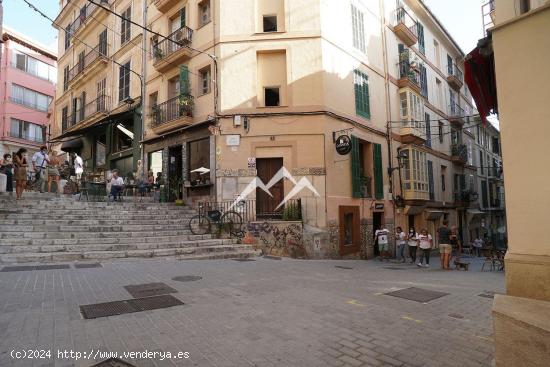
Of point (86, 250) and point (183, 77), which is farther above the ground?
point (183, 77)

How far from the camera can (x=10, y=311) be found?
4.40 metres

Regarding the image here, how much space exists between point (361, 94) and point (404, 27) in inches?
239

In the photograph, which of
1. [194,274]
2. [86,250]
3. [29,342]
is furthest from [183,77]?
[29,342]

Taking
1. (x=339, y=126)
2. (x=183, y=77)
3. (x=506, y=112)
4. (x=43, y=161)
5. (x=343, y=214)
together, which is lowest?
(x=343, y=214)

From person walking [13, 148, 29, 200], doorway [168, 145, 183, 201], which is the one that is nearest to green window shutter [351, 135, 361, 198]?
doorway [168, 145, 183, 201]

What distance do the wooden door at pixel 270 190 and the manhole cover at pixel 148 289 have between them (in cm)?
752

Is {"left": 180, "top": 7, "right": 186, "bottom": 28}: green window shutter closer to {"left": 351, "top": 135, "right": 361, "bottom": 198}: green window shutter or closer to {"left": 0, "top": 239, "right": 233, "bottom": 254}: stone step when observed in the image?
{"left": 351, "top": 135, "right": 361, "bottom": 198}: green window shutter

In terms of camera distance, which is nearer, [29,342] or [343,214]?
→ [29,342]

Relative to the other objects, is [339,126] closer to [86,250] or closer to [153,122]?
[153,122]

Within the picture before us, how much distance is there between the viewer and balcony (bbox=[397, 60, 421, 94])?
18.5m

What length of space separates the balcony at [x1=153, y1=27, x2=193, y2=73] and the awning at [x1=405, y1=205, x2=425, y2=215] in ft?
43.8

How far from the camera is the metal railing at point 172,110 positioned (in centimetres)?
1491

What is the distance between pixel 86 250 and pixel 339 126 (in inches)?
401

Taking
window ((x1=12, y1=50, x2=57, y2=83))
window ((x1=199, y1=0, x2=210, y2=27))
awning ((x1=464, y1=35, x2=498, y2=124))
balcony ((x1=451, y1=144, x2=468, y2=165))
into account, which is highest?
window ((x1=12, y1=50, x2=57, y2=83))
